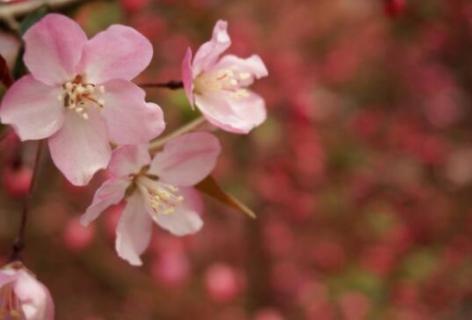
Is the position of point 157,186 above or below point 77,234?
above

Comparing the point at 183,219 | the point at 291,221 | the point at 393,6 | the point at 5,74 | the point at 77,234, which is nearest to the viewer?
the point at 5,74

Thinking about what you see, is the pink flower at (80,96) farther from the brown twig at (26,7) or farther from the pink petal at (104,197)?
the brown twig at (26,7)

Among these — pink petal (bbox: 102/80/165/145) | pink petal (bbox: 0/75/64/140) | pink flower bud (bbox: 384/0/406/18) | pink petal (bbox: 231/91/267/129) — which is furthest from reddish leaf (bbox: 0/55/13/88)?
pink flower bud (bbox: 384/0/406/18)

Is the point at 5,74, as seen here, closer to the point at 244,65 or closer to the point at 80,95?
the point at 80,95

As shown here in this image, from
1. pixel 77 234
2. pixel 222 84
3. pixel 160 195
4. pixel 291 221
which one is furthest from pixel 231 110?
pixel 291 221

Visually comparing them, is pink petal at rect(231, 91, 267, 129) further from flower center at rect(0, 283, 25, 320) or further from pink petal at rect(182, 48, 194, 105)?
flower center at rect(0, 283, 25, 320)

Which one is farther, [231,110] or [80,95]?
[231,110]

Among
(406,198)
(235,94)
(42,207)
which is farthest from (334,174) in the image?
(235,94)
